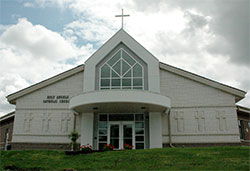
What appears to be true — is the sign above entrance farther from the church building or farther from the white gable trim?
the white gable trim

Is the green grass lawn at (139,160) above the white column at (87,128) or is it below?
below

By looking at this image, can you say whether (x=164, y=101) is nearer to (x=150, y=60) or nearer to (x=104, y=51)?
(x=150, y=60)

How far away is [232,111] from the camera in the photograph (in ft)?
66.0

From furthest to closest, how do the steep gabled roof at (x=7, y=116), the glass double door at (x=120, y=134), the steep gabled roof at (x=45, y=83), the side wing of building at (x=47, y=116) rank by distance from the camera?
the steep gabled roof at (x=7, y=116) → the steep gabled roof at (x=45, y=83) → the side wing of building at (x=47, y=116) → the glass double door at (x=120, y=134)

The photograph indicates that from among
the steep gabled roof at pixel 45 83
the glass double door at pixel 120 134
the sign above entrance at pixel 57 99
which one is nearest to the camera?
the glass double door at pixel 120 134

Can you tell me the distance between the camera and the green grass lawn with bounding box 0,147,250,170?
11141mm

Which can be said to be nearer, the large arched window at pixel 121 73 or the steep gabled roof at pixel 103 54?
the large arched window at pixel 121 73

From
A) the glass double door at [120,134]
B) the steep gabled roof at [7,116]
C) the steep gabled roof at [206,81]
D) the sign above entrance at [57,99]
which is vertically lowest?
the glass double door at [120,134]

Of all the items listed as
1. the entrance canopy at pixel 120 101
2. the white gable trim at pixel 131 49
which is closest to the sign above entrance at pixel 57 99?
the white gable trim at pixel 131 49

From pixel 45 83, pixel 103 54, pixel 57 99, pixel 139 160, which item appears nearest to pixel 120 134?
pixel 57 99

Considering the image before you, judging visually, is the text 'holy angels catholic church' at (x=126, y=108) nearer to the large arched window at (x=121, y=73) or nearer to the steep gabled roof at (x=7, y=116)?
the large arched window at (x=121, y=73)

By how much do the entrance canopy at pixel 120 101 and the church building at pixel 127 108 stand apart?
0.25 feet

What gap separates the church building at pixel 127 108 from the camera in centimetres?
1984

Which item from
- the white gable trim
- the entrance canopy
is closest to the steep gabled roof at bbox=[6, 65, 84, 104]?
the white gable trim
